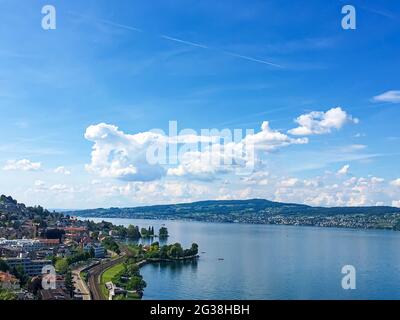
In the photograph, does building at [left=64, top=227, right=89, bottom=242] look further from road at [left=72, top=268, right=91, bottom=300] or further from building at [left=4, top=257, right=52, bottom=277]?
road at [left=72, top=268, right=91, bottom=300]

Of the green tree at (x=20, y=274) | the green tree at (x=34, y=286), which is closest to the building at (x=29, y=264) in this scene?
the green tree at (x=20, y=274)

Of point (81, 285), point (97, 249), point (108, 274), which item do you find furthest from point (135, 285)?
point (97, 249)

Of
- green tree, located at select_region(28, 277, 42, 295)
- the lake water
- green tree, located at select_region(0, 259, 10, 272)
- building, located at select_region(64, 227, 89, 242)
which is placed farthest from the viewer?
building, located at select_region(64, 227, 89, 242)

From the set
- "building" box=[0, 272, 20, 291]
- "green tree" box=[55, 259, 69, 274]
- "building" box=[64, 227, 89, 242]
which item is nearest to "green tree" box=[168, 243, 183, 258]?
"building" box=[64, 227, 89, 242]

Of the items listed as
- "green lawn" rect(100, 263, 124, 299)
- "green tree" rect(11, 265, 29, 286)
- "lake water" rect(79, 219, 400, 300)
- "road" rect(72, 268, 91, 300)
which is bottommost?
"lake water" rect(79, 219, 400, 300)

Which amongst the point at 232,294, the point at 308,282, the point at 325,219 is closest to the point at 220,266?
the point at 308,282

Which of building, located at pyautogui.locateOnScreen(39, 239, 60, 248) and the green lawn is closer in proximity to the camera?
the green lawn

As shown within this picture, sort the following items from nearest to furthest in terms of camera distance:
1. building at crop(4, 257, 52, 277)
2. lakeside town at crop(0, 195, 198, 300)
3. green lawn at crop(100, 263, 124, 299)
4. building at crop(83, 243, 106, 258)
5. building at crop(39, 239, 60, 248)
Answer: lakeside town at crop(0, 195, 198, 300) → green lawn at crop(100, 263, 124, 299) → building at crop(4, 257, 52, 277) → building at crop(83, 243, 106, 258) → building at crop(39, 239, 60, 248)
